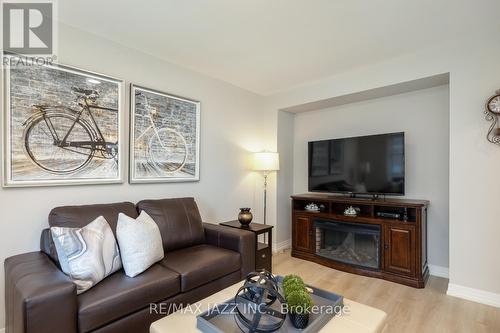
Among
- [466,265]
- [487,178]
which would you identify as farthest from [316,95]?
[466,265]

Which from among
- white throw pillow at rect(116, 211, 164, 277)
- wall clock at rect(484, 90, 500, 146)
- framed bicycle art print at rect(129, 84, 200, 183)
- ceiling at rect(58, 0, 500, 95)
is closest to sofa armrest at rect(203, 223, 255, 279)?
white throw pillow at rect(116, 211, 164, 277)

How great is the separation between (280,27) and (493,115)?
2.00 meters

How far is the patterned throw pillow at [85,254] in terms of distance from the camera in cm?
156

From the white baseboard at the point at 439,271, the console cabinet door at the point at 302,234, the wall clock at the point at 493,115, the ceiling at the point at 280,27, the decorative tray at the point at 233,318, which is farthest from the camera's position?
the console cabinet door at the point at 302,234

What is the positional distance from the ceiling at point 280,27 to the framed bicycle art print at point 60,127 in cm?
51

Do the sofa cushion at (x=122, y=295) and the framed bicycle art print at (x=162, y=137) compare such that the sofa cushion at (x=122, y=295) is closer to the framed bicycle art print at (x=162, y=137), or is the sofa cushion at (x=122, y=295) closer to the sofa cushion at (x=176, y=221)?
the sofa cushion at (x=176, y=221)

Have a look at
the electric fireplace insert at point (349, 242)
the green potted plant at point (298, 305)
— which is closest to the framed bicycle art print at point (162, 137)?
the electric fireplace insert at point (349, 242)

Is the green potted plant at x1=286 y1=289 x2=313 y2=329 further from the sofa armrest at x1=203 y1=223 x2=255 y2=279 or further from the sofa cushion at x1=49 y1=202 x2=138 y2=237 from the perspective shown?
the sofa cushion at x1=49 y1=202 x2=138 y2=237

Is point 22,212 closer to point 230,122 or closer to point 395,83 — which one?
point 230,122

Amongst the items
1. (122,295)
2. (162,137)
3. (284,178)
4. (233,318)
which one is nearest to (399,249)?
(284,178)

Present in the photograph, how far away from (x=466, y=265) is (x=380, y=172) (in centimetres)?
115

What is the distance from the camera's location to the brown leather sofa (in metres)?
1.31

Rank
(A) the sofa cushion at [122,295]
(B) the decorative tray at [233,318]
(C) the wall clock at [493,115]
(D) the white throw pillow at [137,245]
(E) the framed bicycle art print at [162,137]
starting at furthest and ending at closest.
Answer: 1. (E) the framed bicycle art print at [162,137]
2. (C) the wall clock at [493,115]
3. (D) the white throw pillow at [137,245]
4. (A) the sofa cushion at [122,295]
5. (B) the decorative tray at [233,318]

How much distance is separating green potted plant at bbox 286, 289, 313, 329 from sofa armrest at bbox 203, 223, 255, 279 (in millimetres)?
1124
